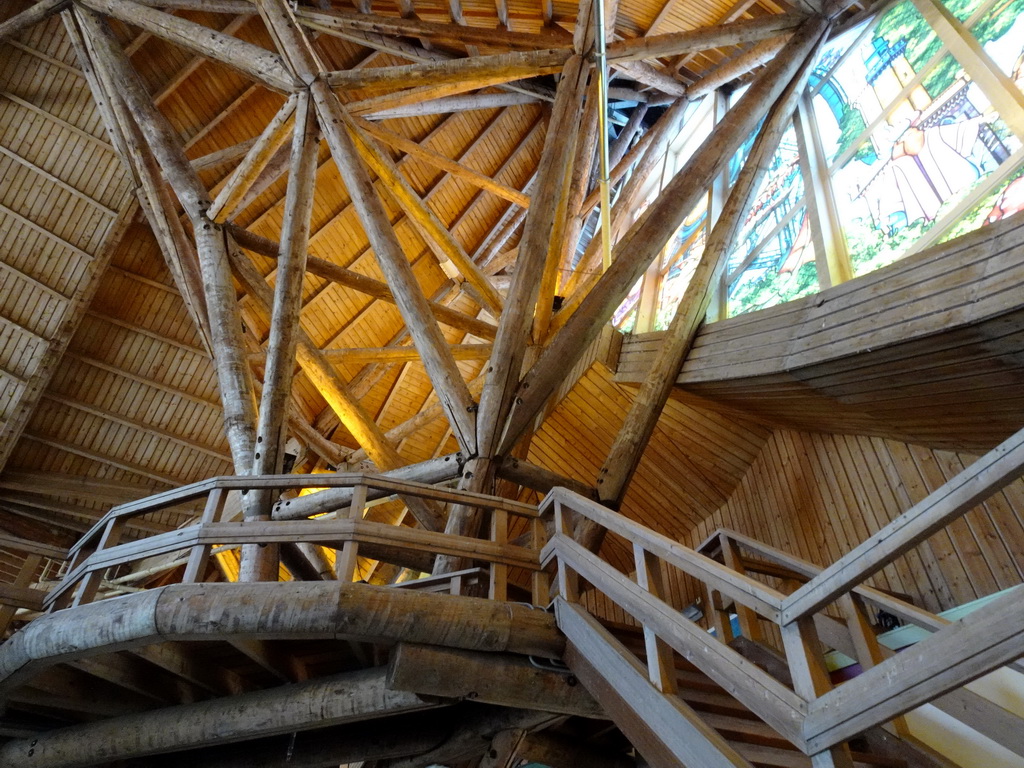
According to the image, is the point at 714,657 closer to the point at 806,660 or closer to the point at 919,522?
the point at 806,660

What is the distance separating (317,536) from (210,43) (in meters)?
5.91

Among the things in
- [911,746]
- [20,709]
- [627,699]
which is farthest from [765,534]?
[20,709]

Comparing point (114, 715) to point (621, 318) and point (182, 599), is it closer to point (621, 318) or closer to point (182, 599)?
point (182, 599)

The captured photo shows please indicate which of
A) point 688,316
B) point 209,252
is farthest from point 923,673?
point 209,252

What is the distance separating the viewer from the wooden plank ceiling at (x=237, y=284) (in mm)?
9961

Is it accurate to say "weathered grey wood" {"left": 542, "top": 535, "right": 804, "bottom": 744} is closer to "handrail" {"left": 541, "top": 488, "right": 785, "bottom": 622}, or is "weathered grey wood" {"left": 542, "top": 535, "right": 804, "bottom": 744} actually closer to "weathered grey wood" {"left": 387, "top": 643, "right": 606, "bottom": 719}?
"handrail" {"left": 541, "top": 488, "right": 785, "bottom": 622}

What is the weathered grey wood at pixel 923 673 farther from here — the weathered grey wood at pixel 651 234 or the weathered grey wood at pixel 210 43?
the weathered grey wood at pixel 210 43

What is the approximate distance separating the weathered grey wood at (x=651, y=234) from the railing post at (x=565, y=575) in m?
0.89

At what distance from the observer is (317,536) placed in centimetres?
460

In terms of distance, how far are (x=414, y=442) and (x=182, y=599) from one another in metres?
9.20

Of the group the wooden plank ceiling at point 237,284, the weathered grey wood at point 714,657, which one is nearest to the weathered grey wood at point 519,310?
the weathered grey wood at point 714,657

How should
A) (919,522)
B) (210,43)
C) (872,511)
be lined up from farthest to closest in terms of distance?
(210,43) → (872,511) → (919,522)

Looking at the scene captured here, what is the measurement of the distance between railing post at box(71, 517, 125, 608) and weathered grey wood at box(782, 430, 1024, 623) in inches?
168

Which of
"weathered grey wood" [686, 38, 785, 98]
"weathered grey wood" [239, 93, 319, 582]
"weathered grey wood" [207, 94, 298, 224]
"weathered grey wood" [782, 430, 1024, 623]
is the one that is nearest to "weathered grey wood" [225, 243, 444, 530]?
"weathered grey wood" [239, 93, 319, 582]
